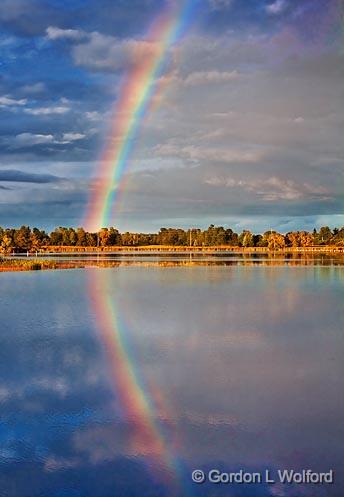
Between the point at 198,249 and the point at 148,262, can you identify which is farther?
the point at 198,249

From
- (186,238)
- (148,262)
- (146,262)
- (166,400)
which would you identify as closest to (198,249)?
(186,238)

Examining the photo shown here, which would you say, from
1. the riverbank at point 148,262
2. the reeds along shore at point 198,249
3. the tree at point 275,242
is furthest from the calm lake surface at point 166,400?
the tree at point 275,242

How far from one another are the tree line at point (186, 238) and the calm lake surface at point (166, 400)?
90.9 meters

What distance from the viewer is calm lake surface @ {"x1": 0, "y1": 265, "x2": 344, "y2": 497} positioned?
21.7 feet

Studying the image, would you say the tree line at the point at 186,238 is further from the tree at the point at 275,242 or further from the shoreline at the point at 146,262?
the shoreline at the point at 146,262

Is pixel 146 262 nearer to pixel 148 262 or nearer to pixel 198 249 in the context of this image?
pixel 148 262

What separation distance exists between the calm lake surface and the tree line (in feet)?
298

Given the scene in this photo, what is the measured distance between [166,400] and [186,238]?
5120 inches

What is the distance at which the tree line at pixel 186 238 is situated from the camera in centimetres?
11000

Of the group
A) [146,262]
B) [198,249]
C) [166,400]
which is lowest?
Answer: [166,400]

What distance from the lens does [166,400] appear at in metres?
9.20

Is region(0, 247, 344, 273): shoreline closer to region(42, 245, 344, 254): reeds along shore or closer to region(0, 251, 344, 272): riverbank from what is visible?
region(0, 251, 344, 272): riverbank

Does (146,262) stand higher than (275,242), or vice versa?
(275,242)

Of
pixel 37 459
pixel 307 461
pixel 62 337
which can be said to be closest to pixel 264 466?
pixel 307 461
